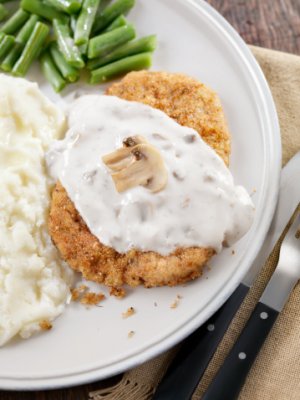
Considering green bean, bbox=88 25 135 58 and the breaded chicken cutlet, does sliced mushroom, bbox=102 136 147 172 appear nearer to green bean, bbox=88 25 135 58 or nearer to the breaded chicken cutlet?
the breaded chicken cutlet

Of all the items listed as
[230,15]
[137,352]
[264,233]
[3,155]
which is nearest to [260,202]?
[264,233]

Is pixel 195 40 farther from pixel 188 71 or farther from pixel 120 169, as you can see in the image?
pixel 120 169

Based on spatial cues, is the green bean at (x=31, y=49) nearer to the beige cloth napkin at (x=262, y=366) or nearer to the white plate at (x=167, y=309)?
the white plate at (x=167, y=309)

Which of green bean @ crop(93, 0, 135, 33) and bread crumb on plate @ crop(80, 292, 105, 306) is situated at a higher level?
green bean @ crop(93, 0, 135, 33)

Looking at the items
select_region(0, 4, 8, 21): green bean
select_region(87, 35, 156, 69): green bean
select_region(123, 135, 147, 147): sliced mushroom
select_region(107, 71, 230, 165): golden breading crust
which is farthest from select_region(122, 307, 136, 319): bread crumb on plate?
select_region(0, 4, 8, 21): green bean

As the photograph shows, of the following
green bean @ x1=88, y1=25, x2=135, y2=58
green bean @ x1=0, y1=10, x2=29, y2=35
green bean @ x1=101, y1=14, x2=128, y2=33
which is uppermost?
green bean @ x1=0, y1=10, x2=29, y2=35

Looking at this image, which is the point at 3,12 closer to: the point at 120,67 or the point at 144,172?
the point at 120,67
